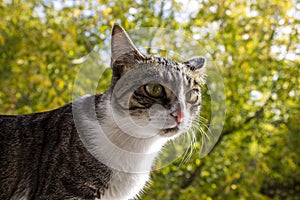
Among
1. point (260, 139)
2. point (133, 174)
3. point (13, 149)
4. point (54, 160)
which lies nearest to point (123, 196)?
point (133, 174)

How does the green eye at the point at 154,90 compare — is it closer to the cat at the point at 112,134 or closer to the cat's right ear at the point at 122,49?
the cat at the point at 112,134

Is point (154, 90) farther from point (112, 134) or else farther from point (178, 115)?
point (112, 134)

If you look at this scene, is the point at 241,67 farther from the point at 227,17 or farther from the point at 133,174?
the point at 133,174

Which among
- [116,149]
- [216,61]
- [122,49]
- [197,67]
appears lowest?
[216,61]

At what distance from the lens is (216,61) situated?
312 centimetres

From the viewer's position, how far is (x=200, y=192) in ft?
10.7

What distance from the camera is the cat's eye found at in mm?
1532

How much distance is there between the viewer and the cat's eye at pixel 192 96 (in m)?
1.53

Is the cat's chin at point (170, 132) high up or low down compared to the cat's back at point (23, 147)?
up

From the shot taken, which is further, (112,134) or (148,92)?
(112,134)

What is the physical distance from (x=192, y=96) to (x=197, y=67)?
0.49 ft

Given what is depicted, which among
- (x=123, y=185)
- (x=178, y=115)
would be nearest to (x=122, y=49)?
(x=178, y=115)

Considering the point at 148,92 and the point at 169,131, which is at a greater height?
the point at 148,92

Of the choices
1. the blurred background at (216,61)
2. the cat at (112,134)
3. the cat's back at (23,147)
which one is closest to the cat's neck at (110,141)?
the cat at (112,134)
